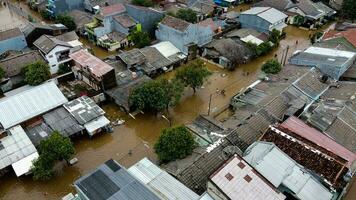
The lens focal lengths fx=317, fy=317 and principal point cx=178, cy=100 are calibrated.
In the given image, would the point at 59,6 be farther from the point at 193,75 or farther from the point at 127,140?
the point at 127,140

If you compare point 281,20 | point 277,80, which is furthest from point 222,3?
point 277,80

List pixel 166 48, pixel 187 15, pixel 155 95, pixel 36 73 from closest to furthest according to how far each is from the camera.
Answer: pixel 155 95, pixel 36 73, pixel 166 48, pixel 187 15

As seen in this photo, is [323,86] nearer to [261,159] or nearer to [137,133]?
[261,159]

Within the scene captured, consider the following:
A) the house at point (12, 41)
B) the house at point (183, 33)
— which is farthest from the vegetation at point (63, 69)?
the house at point (183, 33)

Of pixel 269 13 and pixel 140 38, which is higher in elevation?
pixel 269 13

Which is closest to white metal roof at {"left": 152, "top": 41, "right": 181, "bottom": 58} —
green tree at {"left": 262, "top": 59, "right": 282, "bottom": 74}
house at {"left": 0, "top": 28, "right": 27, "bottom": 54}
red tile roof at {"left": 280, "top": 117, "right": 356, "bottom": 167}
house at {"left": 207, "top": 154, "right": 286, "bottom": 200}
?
A: green tree at {"left": 262, "top": 59, "right": 282, "bottom": 74}

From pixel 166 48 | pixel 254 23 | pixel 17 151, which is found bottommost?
pixel 17 151

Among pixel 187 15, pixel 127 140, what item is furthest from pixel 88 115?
pixel 187 15

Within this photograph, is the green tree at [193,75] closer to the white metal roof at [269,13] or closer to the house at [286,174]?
the house at [286,174]
